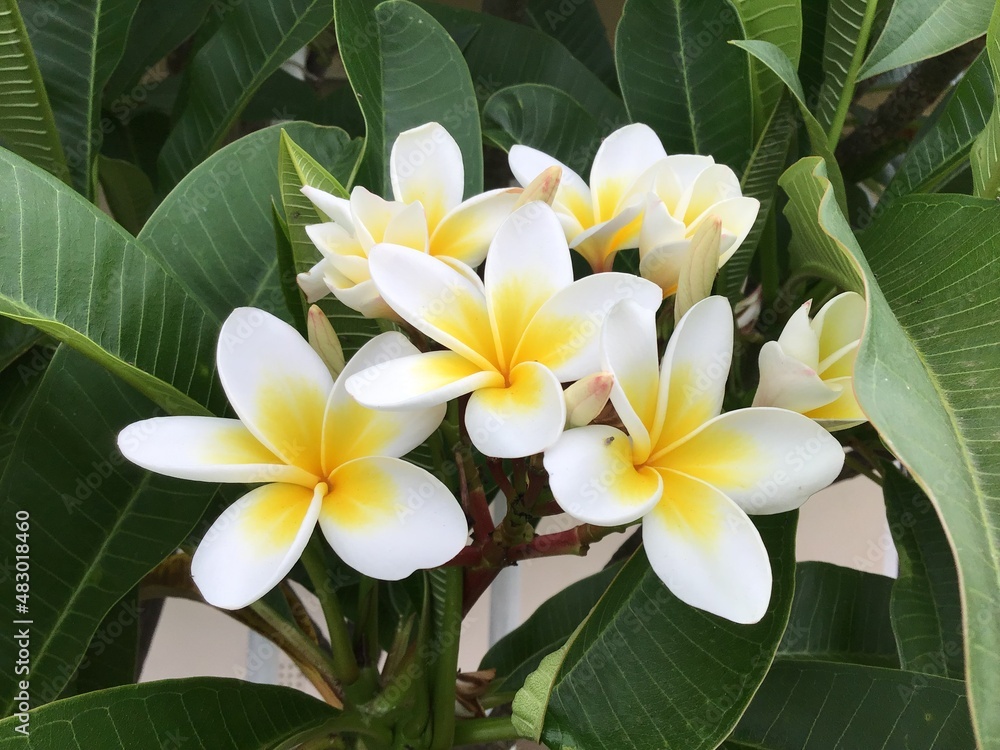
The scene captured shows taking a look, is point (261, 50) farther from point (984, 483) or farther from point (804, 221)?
point (984, 483)

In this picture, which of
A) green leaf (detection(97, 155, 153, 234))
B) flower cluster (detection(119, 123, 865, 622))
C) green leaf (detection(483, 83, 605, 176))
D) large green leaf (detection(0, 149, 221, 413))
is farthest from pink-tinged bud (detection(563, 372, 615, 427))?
green leaf (detection(97, 155, 153, 234))

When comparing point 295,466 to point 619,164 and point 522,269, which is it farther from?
point 619,164

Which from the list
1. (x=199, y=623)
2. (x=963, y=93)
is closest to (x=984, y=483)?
(x=963, y=93)

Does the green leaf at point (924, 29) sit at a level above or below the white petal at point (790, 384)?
above

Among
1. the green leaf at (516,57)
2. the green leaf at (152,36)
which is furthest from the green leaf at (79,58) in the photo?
the green leaf at (516,57)

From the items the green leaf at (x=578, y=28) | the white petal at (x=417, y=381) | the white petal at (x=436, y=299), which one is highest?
the green leaf at (x=578, y=28)

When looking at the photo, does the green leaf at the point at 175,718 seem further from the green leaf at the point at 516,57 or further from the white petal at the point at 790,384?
the green leaf at the point at 516,57

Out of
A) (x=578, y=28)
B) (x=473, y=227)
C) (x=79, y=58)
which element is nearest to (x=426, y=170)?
(x=473, y=227)
